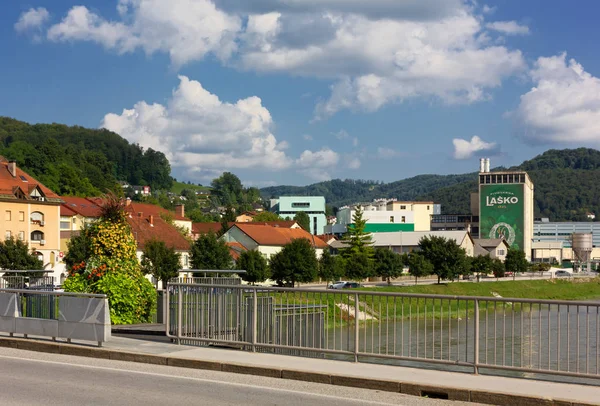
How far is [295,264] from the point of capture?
81.6 metres

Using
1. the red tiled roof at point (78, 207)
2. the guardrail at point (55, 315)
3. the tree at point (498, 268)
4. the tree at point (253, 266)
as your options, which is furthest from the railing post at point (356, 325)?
the tree at point (498, 268)

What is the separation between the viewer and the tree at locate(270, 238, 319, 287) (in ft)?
268

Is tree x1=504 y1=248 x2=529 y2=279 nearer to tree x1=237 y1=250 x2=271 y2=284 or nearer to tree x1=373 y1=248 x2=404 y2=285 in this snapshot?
tree x1=373 y1=248 x2=404 y2=285

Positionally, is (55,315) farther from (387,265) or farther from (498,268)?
(498,268)

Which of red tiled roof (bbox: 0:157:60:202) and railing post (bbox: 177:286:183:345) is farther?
red tiled roof (bbox: 0:157:60:202)

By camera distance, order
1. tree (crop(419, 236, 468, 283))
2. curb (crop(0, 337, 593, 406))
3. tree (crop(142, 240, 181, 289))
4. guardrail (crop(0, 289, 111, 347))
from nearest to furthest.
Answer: curb (crop(0, 337, 593, 406))
guardrail (crop(0, 289, 111, 347))
tree (crop(142, 240, 181, 289))
tree (crop(419, 236, 468, 283))

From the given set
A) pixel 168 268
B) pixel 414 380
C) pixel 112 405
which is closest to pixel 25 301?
pixel 112 405

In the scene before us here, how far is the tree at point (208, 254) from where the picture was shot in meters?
73.6

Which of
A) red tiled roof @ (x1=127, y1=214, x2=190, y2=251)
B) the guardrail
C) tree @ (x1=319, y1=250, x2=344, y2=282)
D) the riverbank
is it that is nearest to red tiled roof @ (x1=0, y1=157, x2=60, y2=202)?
red tiled roof @ (x1=127, y1=214, x2=190, y2=251)

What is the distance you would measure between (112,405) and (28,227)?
76.3 metres

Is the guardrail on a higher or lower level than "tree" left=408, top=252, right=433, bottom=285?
higher

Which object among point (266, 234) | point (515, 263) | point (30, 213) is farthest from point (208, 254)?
point (515, 263)

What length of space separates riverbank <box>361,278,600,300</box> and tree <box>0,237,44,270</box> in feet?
138

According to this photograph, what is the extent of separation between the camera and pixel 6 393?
Result: 37.2 ft
